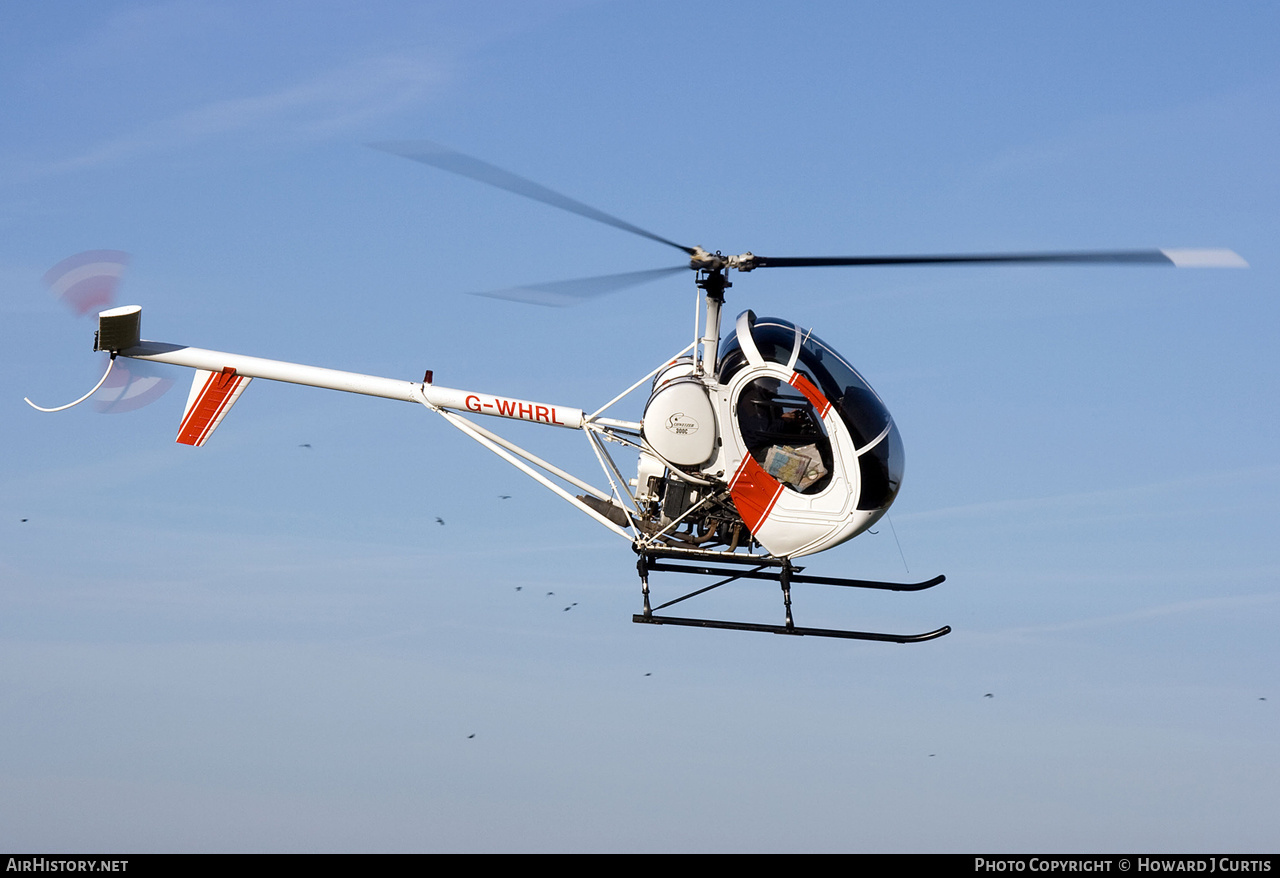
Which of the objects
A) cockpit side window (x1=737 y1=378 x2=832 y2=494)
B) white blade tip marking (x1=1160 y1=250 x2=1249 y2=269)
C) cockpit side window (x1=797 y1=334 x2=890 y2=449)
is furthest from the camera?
cockpit side window (x1=737 y1=378 x2=832 y2=494)

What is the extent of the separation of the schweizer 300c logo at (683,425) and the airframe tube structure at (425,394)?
1100mm

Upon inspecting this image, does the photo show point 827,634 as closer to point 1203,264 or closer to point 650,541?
point 650,541

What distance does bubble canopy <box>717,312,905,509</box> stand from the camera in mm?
18859

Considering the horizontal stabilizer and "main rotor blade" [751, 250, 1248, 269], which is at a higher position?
the horizontal stabilizer

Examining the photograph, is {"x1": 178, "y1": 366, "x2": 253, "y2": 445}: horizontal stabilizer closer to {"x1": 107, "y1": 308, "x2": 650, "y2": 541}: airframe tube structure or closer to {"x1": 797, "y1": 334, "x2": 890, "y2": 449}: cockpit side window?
{"x1": 107, "y1": 308, "x2": 650, "y2": 541}: airframe tube structure

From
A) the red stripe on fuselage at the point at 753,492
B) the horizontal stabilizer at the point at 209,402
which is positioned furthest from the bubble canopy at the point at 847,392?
the horizontal stabilizer at the point at 209,402

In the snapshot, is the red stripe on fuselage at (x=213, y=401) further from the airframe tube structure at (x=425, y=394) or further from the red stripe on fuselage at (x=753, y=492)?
the red stripe on fuselage at (x=753, y=492)

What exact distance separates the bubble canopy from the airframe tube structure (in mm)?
2337

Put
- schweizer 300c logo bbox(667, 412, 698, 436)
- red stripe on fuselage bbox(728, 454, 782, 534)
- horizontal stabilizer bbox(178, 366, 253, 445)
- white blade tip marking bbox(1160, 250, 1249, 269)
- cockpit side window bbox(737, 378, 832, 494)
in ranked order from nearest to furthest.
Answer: white blade tip marking bbox(1160, 250, 1249, 269), cockpit side window bbox(737, 378, 832, 494), red stripe on fuselage bbox(728, 454, 782, 534), schweizer 300c logo bbox(667, 412, 698, 436), horizontal stabilizer bbox(178, 366, 253, 445)

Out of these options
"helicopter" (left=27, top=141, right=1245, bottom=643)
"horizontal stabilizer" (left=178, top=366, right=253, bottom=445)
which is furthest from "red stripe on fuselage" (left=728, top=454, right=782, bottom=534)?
"horizontal stabilizer" (left=178, top=366, right=253, bottom=445)

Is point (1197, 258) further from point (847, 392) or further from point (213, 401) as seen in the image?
point (213, 401)

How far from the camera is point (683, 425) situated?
19422 millimetres

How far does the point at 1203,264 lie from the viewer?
615 inches

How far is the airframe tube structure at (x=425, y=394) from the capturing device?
68.0ft
